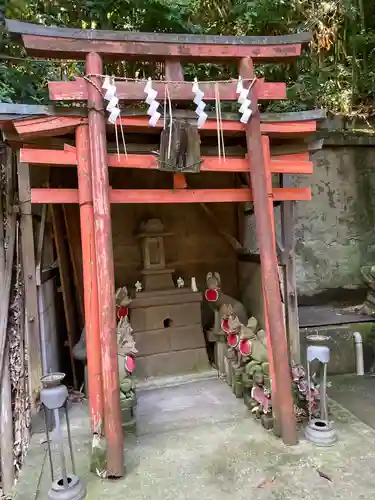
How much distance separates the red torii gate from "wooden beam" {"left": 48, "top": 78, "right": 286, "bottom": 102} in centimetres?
1

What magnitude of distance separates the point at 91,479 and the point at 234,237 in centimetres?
466

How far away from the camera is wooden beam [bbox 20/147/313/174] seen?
14.1 ft

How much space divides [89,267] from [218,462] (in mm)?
2319

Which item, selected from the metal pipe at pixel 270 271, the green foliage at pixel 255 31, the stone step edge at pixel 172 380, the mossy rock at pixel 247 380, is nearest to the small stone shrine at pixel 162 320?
the stone step edge at pixel 172 380

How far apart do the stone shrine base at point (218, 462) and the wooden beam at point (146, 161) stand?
2987mm

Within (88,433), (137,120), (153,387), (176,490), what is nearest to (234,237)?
A: (153,387)

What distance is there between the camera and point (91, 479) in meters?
3.95

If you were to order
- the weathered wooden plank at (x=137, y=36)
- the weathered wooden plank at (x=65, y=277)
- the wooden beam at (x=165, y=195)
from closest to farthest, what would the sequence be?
the weathered wooden plank at (x=137, y=36)
the wooden beam at (x=165, y=195)
the weathered wooden plank at (x=65, y=277)

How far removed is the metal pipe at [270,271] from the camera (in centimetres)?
446

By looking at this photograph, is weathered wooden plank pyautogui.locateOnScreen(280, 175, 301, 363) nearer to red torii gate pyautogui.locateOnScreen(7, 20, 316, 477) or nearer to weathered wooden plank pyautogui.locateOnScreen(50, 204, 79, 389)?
red torii gate pyautogui.locateOnScreen(7, 20, 316, 477)

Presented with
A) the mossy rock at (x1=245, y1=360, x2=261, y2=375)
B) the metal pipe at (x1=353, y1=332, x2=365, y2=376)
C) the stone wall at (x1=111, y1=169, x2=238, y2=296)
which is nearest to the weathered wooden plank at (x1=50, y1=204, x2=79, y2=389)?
the stone wall at (x1=111, y1=169, x2=238, y2=296)

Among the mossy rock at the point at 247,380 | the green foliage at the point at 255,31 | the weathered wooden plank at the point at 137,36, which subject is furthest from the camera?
the green foliage at the point at 255,31

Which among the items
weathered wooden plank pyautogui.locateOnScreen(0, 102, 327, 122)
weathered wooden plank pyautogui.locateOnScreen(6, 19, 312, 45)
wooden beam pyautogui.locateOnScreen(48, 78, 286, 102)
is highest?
weathered wooden plank pyautogui.locateOnScreen(6, 19, 312, 45)

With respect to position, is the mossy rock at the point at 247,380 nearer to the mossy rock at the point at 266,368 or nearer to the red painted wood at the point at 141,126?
the mossy rock at the point at 266,368
